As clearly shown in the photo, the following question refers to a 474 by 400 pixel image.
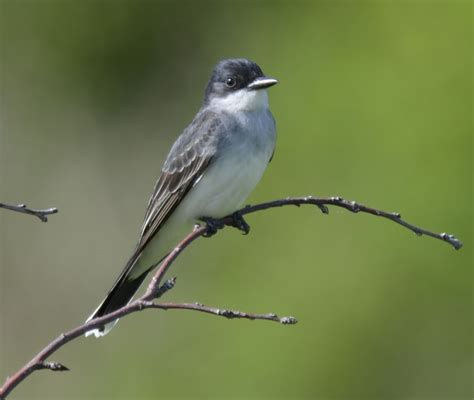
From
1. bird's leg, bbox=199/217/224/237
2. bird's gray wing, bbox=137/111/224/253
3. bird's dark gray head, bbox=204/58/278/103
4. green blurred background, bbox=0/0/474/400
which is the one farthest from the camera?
green blurred background, bbox=0/0/474/400

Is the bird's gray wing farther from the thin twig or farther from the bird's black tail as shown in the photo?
the thin twig

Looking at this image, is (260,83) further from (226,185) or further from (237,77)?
(226,185)

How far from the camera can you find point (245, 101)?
12.0ft

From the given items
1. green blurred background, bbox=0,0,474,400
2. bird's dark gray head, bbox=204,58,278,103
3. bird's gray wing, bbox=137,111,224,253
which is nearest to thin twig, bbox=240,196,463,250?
bird's gray wing, bbox=137,111,224,253

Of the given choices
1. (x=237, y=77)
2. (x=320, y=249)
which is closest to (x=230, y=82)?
(x=237, y=77)

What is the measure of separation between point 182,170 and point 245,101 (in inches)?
14.2

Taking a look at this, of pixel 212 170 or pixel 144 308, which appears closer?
pixel 144 308

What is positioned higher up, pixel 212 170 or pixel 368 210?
pixel 212 170

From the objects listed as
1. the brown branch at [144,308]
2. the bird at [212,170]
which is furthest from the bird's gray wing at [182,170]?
the brown branch at [144,308]

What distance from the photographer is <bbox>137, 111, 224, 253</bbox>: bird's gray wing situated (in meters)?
3.58

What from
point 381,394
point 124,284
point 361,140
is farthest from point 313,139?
point 124,284

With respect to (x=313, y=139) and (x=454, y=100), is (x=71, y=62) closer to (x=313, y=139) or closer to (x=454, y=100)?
(x=313, y=139)

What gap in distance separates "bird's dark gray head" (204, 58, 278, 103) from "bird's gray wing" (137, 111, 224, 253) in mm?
133

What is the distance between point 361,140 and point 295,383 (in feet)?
4.37
